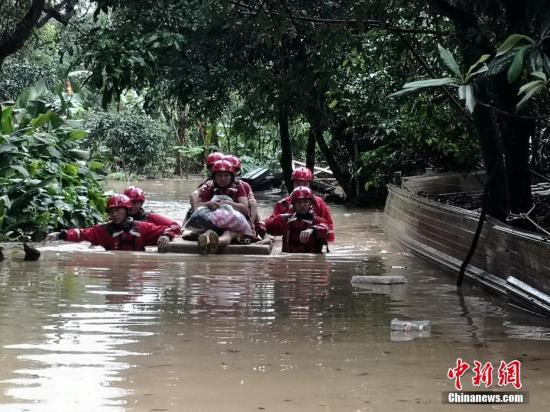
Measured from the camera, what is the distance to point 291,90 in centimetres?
1043

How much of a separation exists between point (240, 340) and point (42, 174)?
379 inches

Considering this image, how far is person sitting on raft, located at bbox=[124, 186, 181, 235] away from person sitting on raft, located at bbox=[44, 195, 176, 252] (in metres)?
0.23

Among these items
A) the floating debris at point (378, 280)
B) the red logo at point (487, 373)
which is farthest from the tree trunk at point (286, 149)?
the red logo at point (487, 373)

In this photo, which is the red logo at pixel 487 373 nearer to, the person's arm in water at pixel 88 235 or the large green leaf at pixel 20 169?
the person's arm in water at pixel 88 235

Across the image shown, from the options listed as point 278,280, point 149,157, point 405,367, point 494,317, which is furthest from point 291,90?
point 149,157

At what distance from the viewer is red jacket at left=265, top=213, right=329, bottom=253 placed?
1218 centimetres

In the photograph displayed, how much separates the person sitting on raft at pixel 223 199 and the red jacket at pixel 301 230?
540 mm

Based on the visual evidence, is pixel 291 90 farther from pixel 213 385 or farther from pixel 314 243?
pixel 213 385

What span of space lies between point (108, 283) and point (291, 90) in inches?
132

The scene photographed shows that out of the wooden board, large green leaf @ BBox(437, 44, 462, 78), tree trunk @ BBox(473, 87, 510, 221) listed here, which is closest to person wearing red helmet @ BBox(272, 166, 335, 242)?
the wooden board

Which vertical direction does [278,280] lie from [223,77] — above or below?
below

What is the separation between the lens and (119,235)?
1217 centimetres

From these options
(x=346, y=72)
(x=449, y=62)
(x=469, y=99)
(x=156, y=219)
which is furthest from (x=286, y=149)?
(x=469, y=99)

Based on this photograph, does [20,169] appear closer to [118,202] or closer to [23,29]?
[23,29]
